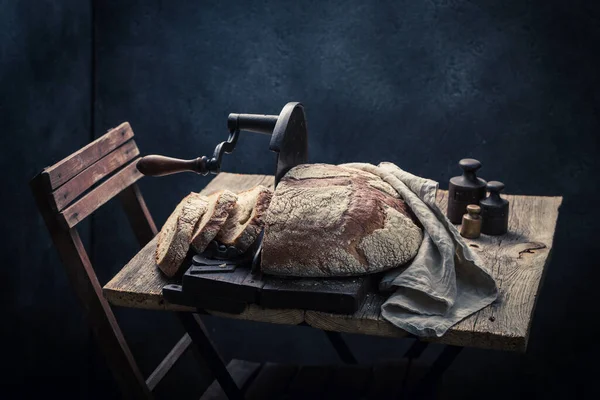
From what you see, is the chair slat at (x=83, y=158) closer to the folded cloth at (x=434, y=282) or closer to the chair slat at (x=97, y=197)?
the chair slat at (x=97, y=197)

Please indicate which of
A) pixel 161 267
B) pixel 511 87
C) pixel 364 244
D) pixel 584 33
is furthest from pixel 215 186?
pixel 584 33

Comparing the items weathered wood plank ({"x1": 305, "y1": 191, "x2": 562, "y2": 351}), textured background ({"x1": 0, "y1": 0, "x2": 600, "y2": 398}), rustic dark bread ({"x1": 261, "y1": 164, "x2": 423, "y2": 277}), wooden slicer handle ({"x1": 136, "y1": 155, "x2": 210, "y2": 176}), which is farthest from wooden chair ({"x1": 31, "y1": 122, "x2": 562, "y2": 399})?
textured background ({"x1": 0, "y1": 0, "x2": 600, "y2": 398})

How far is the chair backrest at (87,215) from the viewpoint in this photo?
9.15ft

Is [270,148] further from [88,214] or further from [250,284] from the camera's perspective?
[88,214]

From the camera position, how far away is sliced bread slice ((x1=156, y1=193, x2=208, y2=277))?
2518mm

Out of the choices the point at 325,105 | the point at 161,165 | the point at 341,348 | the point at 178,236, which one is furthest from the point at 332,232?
the point at 325,105

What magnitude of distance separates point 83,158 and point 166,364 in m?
0.92

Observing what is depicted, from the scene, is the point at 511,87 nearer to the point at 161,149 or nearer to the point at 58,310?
the point at 161,149

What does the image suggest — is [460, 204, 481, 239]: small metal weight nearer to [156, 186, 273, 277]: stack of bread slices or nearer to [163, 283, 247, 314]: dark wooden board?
[156, 186, 273, 277]: stack of bread slices

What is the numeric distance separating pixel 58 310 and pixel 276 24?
5.72ft

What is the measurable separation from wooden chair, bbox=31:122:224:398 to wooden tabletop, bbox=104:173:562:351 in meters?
0.27

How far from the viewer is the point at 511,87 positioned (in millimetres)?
3752

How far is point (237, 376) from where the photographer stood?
3.45 metres

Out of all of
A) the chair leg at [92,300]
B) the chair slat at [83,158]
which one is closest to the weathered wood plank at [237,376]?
the chair leg at [92,300]
